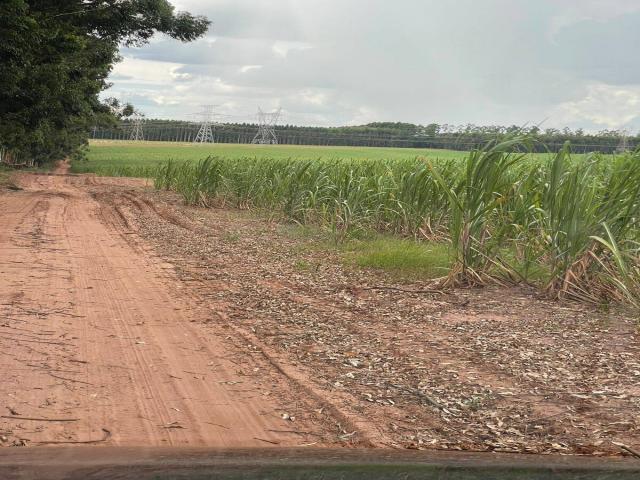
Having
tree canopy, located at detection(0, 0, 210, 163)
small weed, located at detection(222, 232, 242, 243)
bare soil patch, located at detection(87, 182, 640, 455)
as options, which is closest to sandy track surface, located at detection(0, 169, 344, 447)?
bare soil patch, located at detection(87, 182, 640, 455)

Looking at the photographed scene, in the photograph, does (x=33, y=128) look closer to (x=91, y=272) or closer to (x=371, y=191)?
(x=371, y=191)

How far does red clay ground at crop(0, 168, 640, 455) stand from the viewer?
410 centimetres

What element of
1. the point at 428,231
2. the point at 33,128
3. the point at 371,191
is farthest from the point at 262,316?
the point at 33,128

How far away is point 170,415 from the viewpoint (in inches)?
166

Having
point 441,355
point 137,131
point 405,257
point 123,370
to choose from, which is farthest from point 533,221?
point 137,131

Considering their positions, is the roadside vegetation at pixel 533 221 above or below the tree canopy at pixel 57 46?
below

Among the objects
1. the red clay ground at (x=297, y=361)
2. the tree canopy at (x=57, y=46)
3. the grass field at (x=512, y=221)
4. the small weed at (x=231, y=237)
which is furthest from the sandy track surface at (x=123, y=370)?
the tree canopy at (x=57, y=46)

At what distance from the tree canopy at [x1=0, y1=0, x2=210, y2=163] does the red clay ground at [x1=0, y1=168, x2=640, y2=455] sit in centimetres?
835

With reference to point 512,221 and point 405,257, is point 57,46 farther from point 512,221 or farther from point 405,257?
point 512,221

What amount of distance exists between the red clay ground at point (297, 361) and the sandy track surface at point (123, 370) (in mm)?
17

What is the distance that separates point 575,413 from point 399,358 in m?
1.51

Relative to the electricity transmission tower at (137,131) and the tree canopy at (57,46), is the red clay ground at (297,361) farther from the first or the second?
the electricity transmission tower at (137,131)

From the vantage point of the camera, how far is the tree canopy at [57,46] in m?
16.1

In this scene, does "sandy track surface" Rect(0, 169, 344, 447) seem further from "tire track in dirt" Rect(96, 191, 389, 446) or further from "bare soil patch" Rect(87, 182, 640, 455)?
"bare soil patch" Rect(87, 182, 640, 455)
